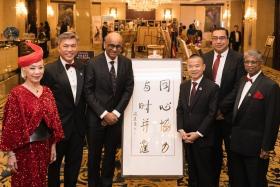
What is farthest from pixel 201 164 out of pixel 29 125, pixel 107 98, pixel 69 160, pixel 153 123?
pixel 29 125

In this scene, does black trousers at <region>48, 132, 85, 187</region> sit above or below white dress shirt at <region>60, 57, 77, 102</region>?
below

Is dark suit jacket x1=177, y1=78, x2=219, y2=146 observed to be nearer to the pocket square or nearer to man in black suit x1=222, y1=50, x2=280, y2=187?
man in black suit x1=222, y1=50, x2=280, y2=187

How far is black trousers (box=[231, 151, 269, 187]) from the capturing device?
357 centimetres

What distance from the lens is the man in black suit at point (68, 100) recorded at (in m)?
3.59

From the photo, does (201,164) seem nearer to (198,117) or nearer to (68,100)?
(198,117)

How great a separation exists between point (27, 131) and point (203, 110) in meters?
1.63

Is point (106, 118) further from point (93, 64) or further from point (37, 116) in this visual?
point (37, 116)

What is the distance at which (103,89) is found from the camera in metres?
3.90

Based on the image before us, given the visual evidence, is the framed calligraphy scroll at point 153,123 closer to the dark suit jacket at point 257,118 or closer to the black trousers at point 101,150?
the black trousers at point 101,150

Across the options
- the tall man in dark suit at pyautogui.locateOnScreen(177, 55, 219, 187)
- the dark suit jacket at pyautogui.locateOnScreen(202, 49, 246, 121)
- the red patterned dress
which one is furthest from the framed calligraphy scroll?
the red patterned dress

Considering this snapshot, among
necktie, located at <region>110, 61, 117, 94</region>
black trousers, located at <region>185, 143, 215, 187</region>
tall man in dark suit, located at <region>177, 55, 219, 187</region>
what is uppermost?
necktie, located at <region>110, 61, 117, 94</region>

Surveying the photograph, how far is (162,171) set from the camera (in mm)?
4125

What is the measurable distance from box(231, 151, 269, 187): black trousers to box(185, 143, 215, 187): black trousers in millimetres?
234

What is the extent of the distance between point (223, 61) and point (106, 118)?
131 centimetres
